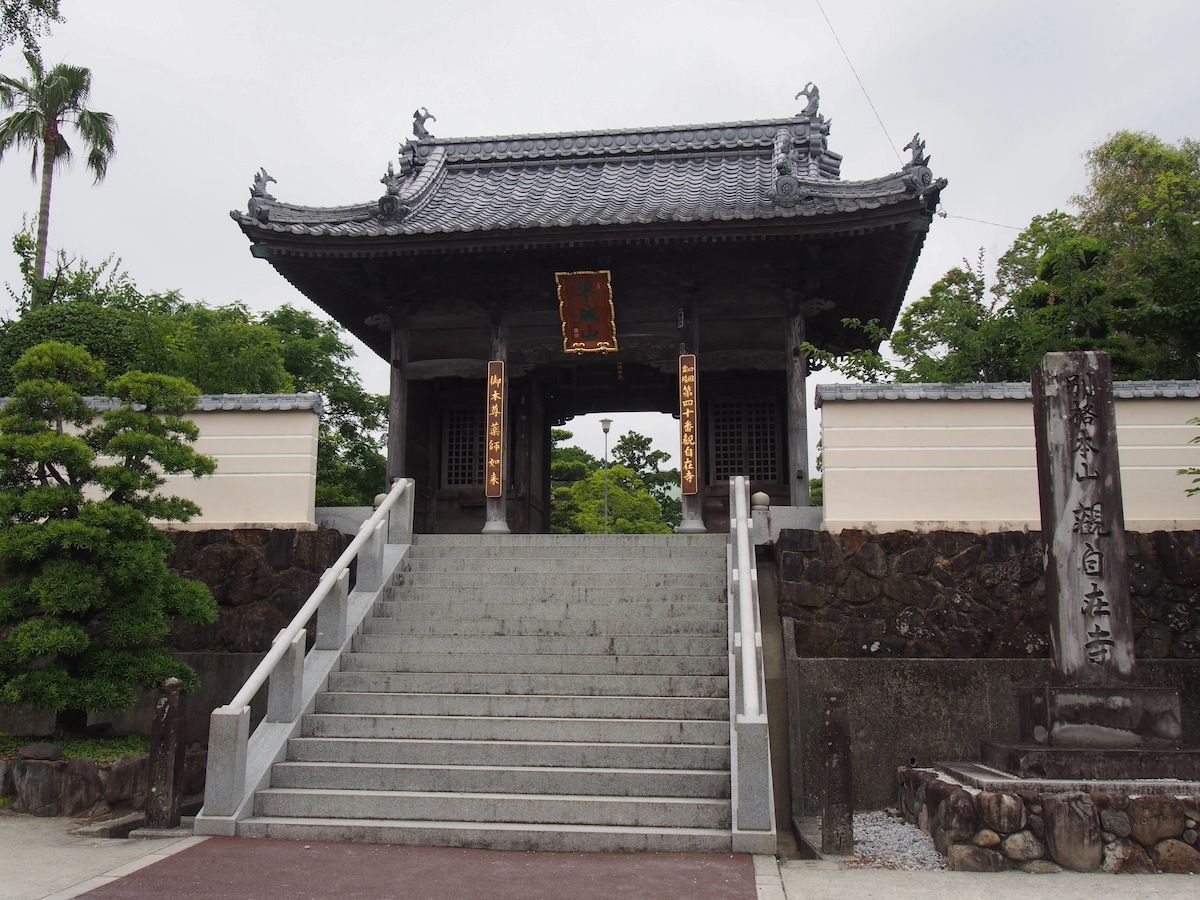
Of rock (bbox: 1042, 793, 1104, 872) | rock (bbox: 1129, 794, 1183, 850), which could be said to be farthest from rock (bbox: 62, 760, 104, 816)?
rock (bbox: 1129, 794, 1183, 850)

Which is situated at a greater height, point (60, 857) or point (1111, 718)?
point (1111, 718)

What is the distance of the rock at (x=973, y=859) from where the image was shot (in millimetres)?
5773

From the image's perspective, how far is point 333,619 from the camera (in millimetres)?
8539

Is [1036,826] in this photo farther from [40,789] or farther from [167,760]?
[40,789]

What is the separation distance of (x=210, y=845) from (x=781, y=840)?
4267mm

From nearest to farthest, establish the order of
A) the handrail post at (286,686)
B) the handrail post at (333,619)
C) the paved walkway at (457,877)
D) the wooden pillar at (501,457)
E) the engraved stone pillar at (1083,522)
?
1. the paved walkway at (457,877)
2. the engraved stone pillar at (1083,522)
3. the handrail post at (286,686)
4. the handrail post at (333,619)
5. the wooden pillar at (501,457)

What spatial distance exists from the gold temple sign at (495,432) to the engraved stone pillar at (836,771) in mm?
7011

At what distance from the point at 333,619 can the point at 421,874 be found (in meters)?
3.35

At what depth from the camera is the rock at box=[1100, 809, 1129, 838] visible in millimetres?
5738

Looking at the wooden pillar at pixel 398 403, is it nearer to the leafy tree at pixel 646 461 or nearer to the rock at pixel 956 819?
the rock at pixel 956 819

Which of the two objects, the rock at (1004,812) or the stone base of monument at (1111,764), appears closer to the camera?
the rock at (1004,812)

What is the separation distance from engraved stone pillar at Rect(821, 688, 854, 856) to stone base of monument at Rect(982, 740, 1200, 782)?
3.82 ft

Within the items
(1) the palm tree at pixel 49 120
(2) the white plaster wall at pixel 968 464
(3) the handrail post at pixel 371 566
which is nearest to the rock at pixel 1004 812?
(2) the white plaster wall at pixel 968 464

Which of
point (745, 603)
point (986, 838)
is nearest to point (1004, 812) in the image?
point (986, 838)
